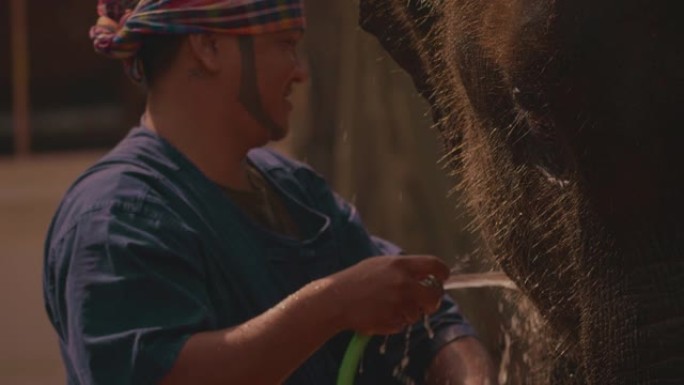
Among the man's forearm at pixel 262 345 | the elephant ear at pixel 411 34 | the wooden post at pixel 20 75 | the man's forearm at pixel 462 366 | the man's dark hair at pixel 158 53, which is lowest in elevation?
the wooden post at pixel 20 75

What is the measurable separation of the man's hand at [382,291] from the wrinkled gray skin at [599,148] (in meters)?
0.25

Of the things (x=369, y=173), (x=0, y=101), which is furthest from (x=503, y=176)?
(x=0, y=101)

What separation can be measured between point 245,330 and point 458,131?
747 millimetres

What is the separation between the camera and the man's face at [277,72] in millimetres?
4188

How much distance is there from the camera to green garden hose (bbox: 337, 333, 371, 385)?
13.0 feet

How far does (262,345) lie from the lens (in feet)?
12.4

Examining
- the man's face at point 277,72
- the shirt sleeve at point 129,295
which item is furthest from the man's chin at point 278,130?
the shirt sleeve at point 129,295

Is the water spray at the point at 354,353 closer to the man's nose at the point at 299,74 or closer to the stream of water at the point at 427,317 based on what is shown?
the stream of water at the point at 427,317

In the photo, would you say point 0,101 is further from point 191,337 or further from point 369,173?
point 191,337

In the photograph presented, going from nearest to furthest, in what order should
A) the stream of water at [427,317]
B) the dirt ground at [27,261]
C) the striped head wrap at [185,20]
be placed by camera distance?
1. the striped head wrap at [185,20]
2. the stream of water at [427,317]
3. the dirt ground at [27,261]

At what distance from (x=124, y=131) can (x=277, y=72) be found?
10.2 meters

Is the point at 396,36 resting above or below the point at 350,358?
above

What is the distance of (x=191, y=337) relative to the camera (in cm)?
379

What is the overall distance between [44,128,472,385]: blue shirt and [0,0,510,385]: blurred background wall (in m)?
0.63
